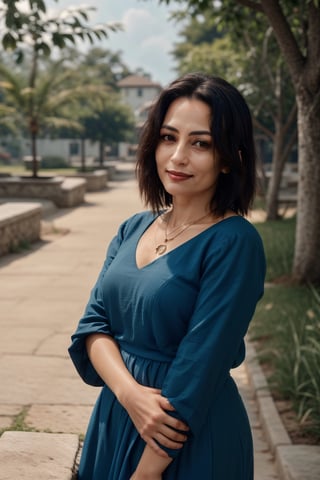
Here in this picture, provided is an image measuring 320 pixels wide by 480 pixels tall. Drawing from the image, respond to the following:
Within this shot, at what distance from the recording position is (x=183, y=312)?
179cm

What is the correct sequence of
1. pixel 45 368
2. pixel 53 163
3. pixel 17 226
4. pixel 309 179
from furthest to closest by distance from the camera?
pixel 53 163 < pixel 17 226 < pixel 309 179 < pixel 45 368

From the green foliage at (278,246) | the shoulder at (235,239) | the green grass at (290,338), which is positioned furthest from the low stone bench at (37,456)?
the green foliage at (278,246)

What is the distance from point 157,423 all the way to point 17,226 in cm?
965

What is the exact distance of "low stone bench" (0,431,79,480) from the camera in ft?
6.53

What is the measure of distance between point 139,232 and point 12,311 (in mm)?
5234

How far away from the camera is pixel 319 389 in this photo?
4.07m

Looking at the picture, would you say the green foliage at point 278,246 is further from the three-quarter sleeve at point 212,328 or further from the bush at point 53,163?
the bush at point 53,163

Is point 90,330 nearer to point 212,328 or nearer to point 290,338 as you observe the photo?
point 212,328

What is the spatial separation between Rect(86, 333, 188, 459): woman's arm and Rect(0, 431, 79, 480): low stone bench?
0.34 meters

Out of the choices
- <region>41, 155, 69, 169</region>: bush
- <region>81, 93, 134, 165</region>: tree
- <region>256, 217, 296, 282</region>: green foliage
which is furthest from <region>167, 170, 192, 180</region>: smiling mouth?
<region>41, 155, 69, 169</region>: bush

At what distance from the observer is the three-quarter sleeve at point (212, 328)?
1.72 metres

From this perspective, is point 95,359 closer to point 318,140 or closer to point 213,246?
point 213,246

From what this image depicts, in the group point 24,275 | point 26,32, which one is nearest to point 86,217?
point 24,275

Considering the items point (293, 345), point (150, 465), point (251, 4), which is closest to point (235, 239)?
point (150, 465)
